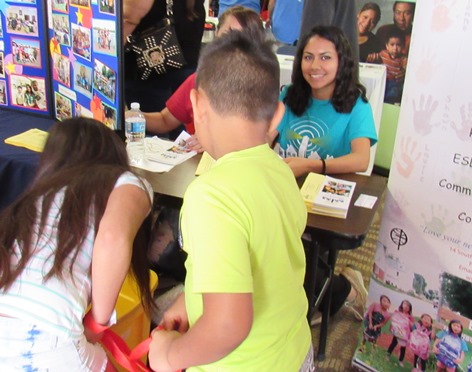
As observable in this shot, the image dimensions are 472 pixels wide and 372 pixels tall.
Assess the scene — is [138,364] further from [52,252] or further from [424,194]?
[424,194]

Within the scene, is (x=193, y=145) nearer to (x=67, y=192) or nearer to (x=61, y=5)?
(x=61, y=5)

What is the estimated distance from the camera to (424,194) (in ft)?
4.95

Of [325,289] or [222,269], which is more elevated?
[222,269]

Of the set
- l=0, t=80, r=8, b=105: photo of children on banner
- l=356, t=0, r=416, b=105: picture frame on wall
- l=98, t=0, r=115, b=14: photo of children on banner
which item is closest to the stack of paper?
l=98, t=0, r=115, b=14: photo of children on banner

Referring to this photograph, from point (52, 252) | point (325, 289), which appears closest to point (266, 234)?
point (52, 252)

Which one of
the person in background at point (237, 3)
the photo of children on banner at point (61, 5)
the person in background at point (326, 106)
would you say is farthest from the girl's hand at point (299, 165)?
the person in background at point (237, 3)

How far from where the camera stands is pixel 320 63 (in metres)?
2.00

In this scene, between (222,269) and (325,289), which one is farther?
(325,289)

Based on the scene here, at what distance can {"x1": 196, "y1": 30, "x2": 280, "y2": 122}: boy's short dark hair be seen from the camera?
824 mm

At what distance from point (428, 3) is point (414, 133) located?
0.36m

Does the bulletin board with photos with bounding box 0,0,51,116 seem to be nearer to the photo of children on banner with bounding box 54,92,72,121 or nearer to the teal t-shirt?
the photo of children on banner with bounding box 54,92,72,121

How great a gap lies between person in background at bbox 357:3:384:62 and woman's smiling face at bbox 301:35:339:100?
1742 mm

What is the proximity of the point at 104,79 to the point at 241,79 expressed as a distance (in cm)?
118

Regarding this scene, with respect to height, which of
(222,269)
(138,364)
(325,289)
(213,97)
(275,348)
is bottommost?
(325,289)
